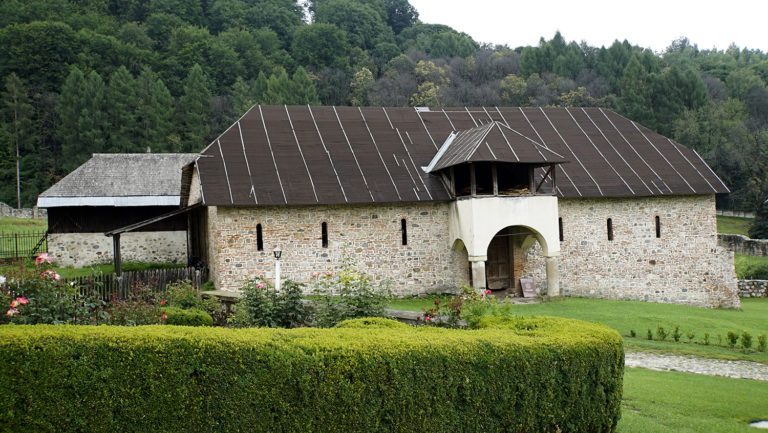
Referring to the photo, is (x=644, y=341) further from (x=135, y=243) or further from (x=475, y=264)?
(x=135, y=243)

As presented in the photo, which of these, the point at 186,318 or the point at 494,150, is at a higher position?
the point at 494,150

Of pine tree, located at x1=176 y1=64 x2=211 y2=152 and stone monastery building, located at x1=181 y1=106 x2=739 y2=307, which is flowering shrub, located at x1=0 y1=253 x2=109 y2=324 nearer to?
stone monastery building, located at x1=181 y1=106 x2=739 y2=307

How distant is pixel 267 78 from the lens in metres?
66.7

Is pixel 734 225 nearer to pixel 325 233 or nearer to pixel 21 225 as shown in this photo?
pixel 325 233

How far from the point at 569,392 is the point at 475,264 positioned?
39.4 ft

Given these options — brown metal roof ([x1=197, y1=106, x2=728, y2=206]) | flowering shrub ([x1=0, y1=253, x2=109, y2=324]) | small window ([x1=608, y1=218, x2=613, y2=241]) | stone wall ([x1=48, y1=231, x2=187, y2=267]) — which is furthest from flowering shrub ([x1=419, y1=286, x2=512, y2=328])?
stone wall ([x1=48, y1=231, x2=187, y2=267])

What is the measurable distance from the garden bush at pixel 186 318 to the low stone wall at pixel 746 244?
111ft

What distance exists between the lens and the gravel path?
11.9m

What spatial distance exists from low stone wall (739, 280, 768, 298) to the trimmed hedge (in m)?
26.3

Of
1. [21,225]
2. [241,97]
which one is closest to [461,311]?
[21,225]

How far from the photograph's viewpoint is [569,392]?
25.0 ft

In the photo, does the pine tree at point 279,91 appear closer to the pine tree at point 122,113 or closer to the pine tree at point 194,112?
the pine tree at point 194,112

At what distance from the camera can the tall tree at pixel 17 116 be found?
48938 mm

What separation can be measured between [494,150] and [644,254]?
24.4 feet
